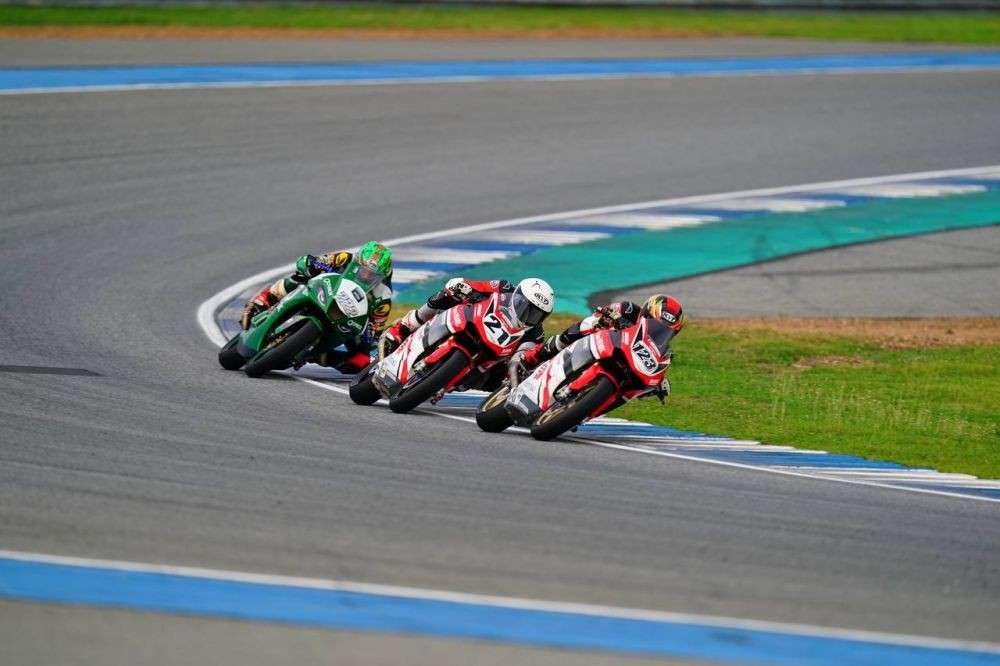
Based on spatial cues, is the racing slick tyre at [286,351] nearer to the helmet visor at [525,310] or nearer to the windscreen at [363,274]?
the windscreen at [363,274]

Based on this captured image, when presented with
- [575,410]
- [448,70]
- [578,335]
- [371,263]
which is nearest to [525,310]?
[578,335]

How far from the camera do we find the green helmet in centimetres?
1234

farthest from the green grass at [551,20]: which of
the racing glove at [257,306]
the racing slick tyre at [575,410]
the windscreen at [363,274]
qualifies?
the racing slick tyre at [575,410]

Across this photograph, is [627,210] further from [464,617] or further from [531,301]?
[464,617]

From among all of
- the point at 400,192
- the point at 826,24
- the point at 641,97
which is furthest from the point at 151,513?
the point at 826,24

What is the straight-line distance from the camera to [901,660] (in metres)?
6.80

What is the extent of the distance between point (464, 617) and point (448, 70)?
20.5 metres

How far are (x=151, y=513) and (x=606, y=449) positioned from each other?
11.8 feet

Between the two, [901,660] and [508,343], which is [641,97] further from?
[901,660]

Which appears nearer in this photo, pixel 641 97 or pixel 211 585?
pixel 211 585

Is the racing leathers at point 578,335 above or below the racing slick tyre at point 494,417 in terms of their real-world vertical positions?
above

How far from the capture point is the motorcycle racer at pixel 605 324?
1070cm

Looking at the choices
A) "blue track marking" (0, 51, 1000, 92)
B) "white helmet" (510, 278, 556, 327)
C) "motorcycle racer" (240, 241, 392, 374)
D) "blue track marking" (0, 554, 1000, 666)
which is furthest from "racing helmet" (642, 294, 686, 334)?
"blue track marking" (0, 51, 1000, 92)

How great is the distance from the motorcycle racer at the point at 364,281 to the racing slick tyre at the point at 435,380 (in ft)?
4.71
